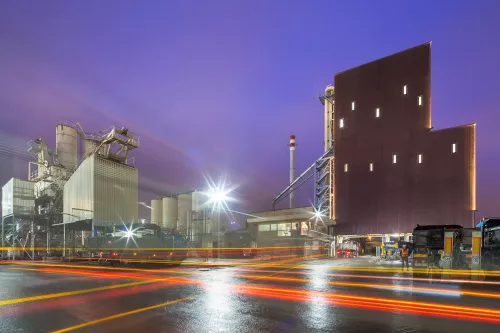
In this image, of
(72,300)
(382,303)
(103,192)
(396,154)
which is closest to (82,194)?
(103,192)

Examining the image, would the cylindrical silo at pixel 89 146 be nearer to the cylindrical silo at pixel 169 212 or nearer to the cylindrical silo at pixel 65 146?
the cylindrical silo at pixel 65 146

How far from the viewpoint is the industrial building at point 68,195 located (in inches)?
1448

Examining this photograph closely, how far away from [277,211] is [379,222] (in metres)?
17.8

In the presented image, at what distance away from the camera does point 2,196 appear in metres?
47.0

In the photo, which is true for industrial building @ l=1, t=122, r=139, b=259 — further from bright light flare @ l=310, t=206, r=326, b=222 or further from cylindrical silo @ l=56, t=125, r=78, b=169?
bright light flare @ l=310, t=206, r=326, b=222

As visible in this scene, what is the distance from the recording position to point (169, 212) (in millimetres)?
63719

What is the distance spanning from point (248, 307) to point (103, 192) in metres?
31.6

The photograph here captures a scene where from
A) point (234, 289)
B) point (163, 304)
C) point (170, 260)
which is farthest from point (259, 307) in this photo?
point (170, 260)

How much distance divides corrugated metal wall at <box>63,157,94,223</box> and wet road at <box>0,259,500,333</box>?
910 inches

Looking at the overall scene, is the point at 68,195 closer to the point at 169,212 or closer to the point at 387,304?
the point at 169,212

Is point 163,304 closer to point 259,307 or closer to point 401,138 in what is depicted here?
point 259,307

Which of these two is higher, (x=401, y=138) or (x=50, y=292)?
(x=401, y=138)

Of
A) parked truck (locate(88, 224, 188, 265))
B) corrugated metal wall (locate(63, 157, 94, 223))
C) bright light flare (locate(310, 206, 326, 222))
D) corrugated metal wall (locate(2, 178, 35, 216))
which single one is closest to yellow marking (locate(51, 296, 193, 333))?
parked truck (locate(88, 224, 188, 265))

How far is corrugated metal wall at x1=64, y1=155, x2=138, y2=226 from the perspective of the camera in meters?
36.1
